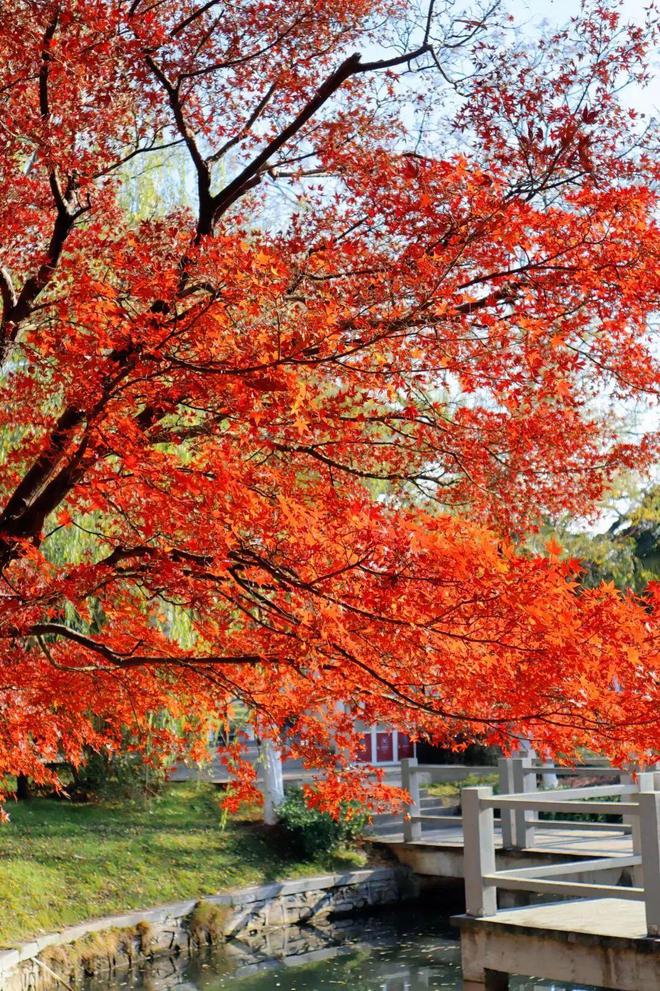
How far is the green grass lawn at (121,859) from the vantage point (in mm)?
11336

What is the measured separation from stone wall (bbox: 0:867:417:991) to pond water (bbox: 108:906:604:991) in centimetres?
19

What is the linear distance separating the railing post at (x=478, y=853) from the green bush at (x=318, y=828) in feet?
19.3

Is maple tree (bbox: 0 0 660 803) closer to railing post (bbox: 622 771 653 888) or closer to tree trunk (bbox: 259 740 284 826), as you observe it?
railing post (bbox: 622 771 653 888)

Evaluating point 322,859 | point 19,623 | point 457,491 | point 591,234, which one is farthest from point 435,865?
point 591,234

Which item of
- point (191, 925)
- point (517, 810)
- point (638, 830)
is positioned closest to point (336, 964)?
point (191, 925)

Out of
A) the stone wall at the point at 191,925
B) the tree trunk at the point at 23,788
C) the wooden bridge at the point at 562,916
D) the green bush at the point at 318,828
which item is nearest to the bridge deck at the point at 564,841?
the green bush at the point at 318,828

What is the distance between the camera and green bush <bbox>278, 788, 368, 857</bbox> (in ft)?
46.5

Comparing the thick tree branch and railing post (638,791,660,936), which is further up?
the thick tree branch

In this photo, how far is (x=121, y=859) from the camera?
1291cm

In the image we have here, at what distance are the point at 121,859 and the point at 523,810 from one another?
4935 millimetres

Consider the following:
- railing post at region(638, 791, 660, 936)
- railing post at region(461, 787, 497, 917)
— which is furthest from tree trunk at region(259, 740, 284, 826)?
railing post at region(638, 791, 660, 936)

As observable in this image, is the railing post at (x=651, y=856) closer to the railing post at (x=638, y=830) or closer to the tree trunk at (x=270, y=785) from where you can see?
the railing post at (x=638, y=830)

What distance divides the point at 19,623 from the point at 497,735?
9.55ft

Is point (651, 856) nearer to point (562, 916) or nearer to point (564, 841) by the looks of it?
point (562, 916)
